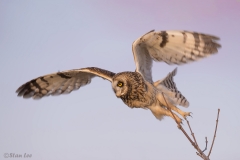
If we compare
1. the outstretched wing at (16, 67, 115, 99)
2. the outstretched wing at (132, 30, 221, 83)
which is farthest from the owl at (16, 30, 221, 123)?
the outstretched wing at (16, 67, 115, 99)

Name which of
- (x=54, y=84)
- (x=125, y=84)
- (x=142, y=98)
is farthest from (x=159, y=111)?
(x=54, y=84)

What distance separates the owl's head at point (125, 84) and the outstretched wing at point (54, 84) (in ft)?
2.54

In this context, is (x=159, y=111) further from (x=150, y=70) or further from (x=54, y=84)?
(x=54, y=84)

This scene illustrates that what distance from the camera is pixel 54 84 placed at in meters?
4.70

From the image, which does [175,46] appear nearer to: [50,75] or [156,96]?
[156,96]

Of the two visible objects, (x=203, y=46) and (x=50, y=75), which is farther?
(x=50, y=75)

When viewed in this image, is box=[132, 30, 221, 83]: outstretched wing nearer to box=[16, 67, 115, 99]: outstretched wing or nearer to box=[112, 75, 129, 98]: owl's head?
box=[112, 75, 129, 98]: owl's head

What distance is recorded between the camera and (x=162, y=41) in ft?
12.4

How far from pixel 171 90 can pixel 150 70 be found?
379 mm

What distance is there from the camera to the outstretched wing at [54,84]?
457cm

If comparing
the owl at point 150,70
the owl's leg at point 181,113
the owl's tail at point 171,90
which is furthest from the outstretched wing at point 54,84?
the owl's leg at point 181,113

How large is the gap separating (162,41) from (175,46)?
0.49ft

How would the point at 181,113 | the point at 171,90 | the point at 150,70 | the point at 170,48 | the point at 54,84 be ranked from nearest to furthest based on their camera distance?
the point at 181,113, the point at 170,48, the point at 171,90, the point at 150,70, the point at 54,84

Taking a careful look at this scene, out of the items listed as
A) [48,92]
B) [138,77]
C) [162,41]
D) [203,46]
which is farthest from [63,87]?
[203,46]
